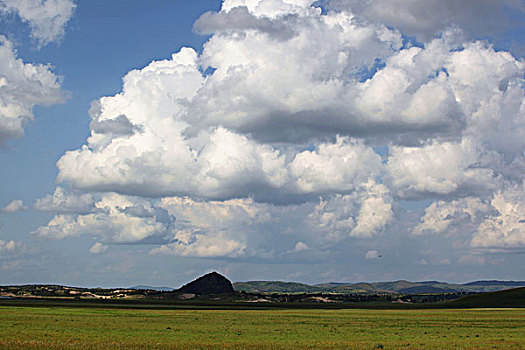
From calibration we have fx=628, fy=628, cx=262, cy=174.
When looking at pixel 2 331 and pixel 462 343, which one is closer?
pixel 462 343

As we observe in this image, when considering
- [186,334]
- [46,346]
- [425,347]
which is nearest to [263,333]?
[186,334]

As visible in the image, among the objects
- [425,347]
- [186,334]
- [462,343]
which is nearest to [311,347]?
[425,347]

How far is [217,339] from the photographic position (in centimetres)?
6912

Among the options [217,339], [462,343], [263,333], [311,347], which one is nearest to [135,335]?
[217,339]

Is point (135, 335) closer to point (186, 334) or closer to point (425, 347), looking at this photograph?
point (186, 334)

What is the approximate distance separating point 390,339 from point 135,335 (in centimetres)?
2934

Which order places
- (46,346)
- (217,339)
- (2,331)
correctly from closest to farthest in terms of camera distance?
(46,346) → (217,339) → (2,331)

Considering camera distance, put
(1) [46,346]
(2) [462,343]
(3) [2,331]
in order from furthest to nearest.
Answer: (3) [2,331]
(2) [462,343]
(1) [46,346]

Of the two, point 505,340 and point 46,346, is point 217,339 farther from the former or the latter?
point 505,340

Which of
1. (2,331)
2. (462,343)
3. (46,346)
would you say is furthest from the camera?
(2,331)

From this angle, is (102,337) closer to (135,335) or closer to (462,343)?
(135,335)

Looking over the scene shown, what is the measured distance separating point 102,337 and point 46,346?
12.6 metres

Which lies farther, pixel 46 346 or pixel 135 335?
pixel 135 335

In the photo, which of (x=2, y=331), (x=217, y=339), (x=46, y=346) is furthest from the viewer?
(x=2, y=331)
